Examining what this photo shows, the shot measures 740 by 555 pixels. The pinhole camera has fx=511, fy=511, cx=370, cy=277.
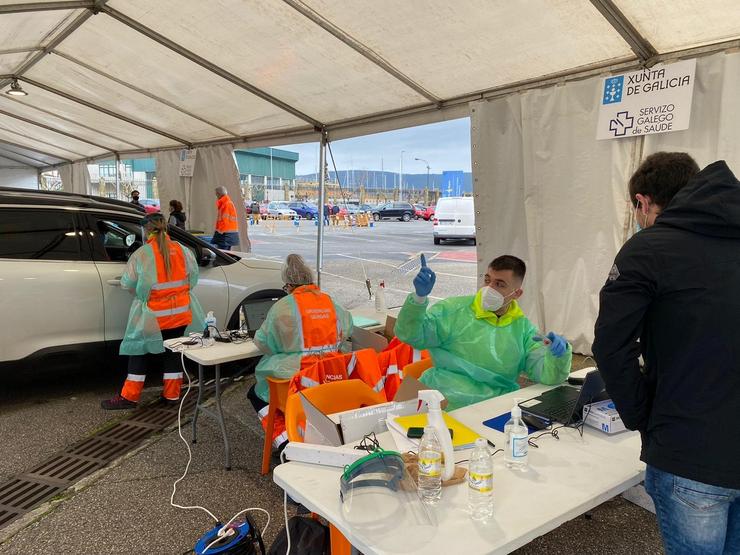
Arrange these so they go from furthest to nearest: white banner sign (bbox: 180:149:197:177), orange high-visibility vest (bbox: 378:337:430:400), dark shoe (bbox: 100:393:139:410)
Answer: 1. white banner sign (bbox: 180:149:197:177)
2. dark shoe (bbox: 100:393:139:410)
3. orange high-visibility vest (bbox: 378:337:430:400)

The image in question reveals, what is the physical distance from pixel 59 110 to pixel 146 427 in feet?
24.1

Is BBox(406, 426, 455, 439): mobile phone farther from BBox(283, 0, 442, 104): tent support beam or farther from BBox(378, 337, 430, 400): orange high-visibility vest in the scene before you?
BBox(283, 0, 442, 104): tent support beam

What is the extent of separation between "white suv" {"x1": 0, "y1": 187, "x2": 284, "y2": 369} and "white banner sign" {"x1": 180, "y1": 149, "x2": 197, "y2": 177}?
489cm

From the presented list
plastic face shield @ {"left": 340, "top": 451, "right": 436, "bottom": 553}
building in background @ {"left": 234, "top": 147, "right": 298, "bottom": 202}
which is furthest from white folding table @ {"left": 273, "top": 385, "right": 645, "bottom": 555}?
building in background @ {"left": 234, "top": 147, "right": 298, "bottom": 202}

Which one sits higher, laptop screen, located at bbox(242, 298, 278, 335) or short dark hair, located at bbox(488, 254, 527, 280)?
short dark hair, located at bbox(488, 254, 527, 280)

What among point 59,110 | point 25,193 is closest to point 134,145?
point 59,110

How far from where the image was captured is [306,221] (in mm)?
30906

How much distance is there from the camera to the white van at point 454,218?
1546cm

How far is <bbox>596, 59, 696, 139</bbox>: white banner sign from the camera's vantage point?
138 inches

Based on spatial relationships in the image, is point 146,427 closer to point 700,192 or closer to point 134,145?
point 700,192

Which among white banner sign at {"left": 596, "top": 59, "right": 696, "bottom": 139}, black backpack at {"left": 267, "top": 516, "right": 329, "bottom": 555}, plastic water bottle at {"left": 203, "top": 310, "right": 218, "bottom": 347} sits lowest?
black backpack at {"left": 267, "top": 516, "right": 329, "bottom": 555}

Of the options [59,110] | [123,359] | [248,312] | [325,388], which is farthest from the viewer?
[59,110]

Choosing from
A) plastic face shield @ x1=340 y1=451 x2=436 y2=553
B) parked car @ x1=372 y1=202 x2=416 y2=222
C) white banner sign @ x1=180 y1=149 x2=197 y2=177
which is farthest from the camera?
parked car @ x1=372 y1=202 x2=416 y2=222

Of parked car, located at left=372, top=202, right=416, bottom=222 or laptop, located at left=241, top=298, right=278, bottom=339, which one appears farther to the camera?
parked car, located at left=372, top=202, right=416, bottom=222
